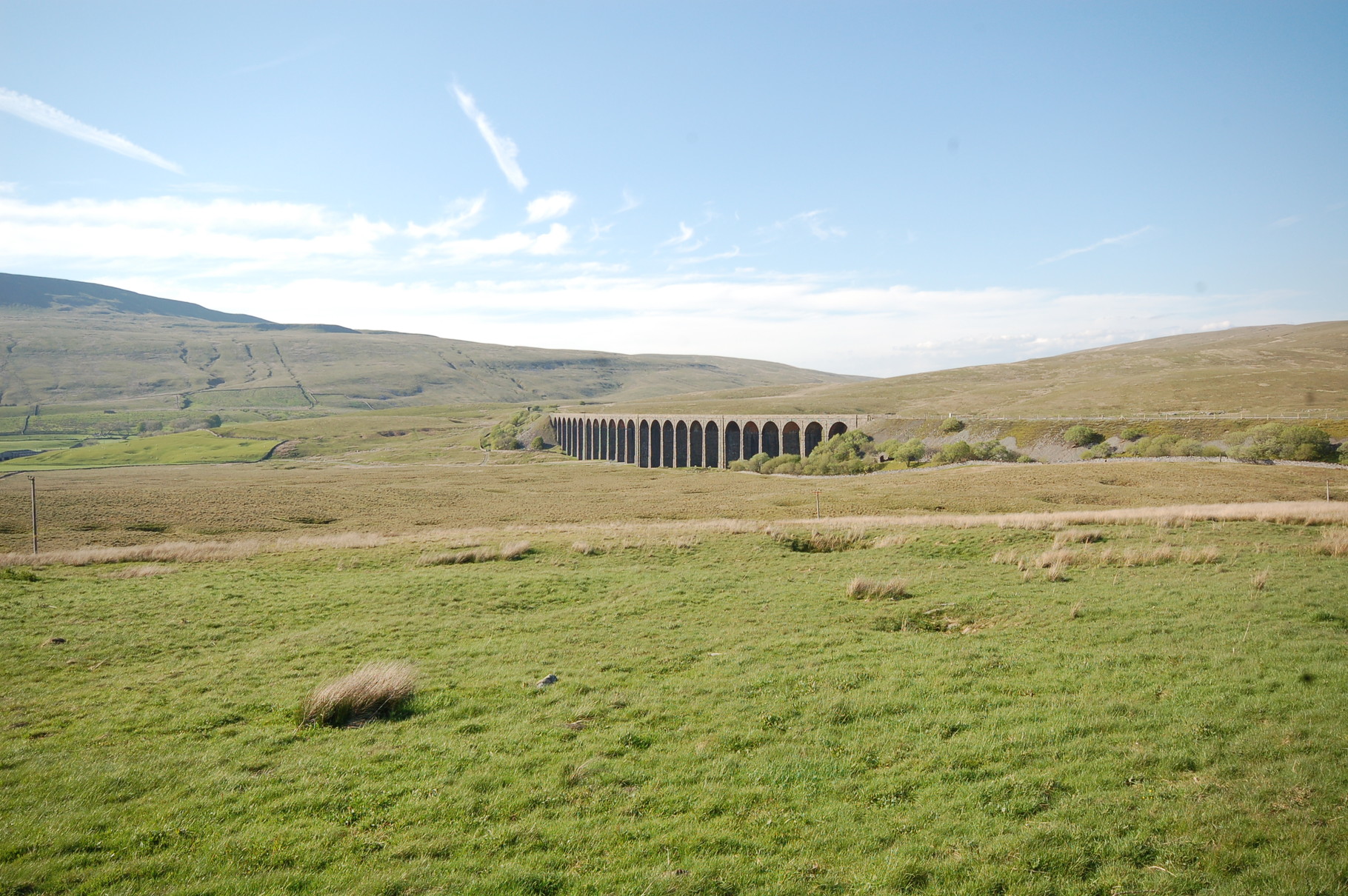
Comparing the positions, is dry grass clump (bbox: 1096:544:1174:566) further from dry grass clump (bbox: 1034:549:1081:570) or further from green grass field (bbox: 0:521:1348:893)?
green grass field (bbox: 0:521:1348:893)

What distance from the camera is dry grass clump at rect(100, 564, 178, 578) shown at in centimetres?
2159

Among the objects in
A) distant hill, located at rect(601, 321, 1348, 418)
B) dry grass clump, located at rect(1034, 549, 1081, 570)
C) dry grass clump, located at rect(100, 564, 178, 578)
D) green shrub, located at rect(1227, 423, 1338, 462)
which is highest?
distant hill, located at rect(601, 321, 1348, 418)

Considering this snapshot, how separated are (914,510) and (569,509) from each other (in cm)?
2182

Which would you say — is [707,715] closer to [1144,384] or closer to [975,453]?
[975,453]

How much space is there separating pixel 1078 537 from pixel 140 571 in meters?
29.5

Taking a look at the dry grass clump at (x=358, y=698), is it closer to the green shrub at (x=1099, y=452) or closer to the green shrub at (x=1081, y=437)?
the green shrub at (x=1099, y=452)

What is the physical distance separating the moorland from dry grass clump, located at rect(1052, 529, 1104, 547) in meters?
0.38

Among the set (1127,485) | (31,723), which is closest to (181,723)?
(31,723)

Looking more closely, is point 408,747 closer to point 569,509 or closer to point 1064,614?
point 1064,614

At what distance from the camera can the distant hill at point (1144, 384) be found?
81125 millimetres

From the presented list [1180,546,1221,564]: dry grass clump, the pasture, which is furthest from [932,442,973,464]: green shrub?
[1180,546,1221,564]: dry grass clump

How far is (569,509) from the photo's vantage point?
1838 inches

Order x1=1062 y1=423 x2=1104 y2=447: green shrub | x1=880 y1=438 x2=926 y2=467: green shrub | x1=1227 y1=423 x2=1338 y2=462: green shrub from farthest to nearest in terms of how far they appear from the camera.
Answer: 1. x1=880 y1=438 x2=926 y2=467: green shrub
2. x1=1062 y1=423 x2=1104 y2=447: green shrub
3. x1=1227 y1=423 x2=1338 y2=462: green shrub

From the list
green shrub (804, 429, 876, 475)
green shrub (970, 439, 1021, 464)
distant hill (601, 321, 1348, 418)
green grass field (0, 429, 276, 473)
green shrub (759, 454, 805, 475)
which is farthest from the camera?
green grass field (0, 429, 276, 473)
